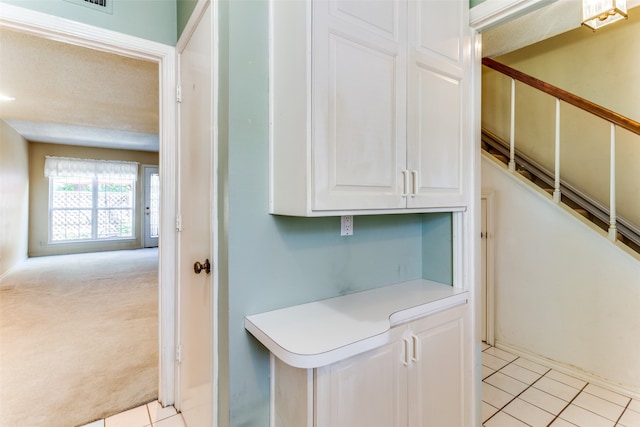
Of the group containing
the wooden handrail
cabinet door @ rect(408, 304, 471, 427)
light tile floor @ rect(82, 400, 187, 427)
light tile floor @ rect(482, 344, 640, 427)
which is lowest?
light tile floor @ rect(482, 344, 640, 427)

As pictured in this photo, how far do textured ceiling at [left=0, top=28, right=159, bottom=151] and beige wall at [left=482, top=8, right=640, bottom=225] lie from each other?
3677 millimetres

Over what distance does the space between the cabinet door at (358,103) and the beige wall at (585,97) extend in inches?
106

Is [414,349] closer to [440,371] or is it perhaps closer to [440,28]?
[440,371]

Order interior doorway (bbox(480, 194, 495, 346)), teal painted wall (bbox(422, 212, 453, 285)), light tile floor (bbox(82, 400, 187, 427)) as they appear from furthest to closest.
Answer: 1. interior doorway (bbox(480, 194, 495, 346))
2. light tile floor (bbox(82, 400, 187, 427))
3. teal painted wall (bbox(422, 212, 453, 285))

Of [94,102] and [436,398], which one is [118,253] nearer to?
[94,102]

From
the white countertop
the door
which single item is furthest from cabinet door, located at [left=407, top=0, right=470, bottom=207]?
the door

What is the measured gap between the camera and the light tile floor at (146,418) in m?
1.76

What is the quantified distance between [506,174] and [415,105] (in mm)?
1983

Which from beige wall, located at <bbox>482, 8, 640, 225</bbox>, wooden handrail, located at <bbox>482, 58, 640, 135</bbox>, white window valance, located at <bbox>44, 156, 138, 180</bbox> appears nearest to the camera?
wooden handrail, located at <bbox>482, 58, 640, 135</bbox>

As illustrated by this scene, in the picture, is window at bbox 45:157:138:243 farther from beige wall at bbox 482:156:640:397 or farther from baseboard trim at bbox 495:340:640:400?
baseboard trim at bbox 495:340:640:400

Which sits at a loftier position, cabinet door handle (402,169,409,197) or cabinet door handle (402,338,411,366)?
cabinet door handle (402,169,409,197)

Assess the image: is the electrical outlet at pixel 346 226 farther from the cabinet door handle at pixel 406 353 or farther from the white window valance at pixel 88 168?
the white window valance at pixel 88 168

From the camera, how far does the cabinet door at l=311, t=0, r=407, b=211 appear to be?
40.9 inches

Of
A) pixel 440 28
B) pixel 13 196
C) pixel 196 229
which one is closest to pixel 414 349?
pixel 196 229
